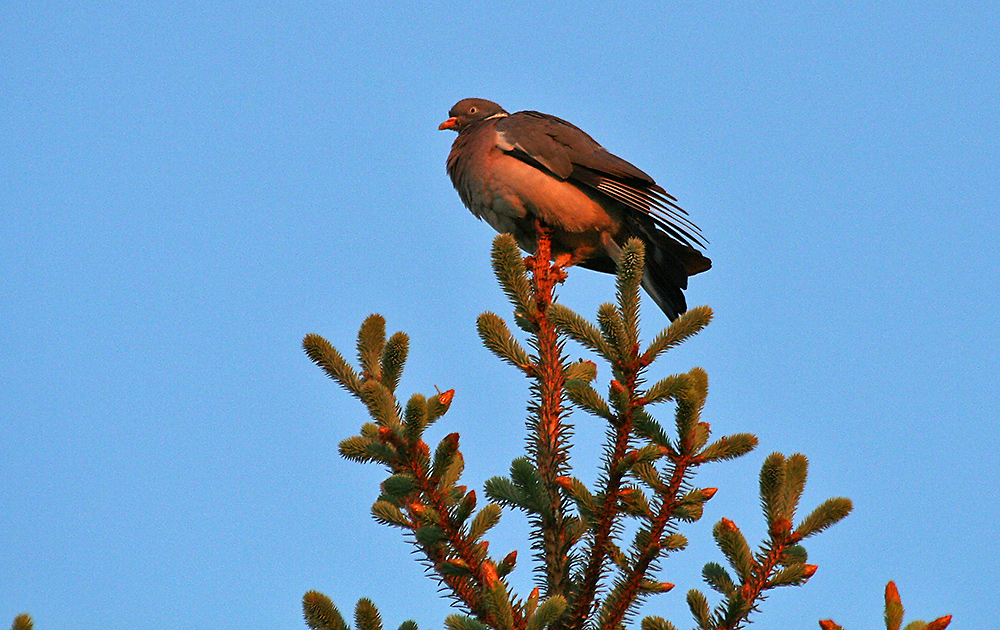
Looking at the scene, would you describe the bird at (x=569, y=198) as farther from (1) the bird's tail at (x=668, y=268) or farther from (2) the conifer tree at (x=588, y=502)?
(2) the conifer tree at (x=588, y=502)

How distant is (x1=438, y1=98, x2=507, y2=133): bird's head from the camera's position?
25.5ft

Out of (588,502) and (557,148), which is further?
(557,148)

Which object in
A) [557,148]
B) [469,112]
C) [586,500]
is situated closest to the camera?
[586,500]

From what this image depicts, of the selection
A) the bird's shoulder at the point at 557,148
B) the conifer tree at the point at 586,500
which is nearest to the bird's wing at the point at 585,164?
the bird's shoulder at the point at 557,148

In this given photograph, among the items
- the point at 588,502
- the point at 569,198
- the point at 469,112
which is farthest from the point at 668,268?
the point at 588,502

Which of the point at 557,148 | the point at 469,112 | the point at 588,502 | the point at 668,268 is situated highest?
the point at 469,112

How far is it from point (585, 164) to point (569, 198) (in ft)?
1.00

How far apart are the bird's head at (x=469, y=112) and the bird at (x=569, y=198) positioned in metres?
0.86

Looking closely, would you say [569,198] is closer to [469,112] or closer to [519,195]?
[519,195]

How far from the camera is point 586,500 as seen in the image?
304 centimetres

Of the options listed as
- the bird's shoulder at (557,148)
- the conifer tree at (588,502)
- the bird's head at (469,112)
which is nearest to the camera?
the conifer tree at (588,502)

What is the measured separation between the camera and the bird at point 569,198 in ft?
20.7

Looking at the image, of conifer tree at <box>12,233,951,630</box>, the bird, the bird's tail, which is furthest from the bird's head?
conifer tree at <box>12,233,951,630</box>

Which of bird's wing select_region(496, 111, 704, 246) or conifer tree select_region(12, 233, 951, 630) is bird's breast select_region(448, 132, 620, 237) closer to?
bird's wing select_region(496, 111, 704, 246)
